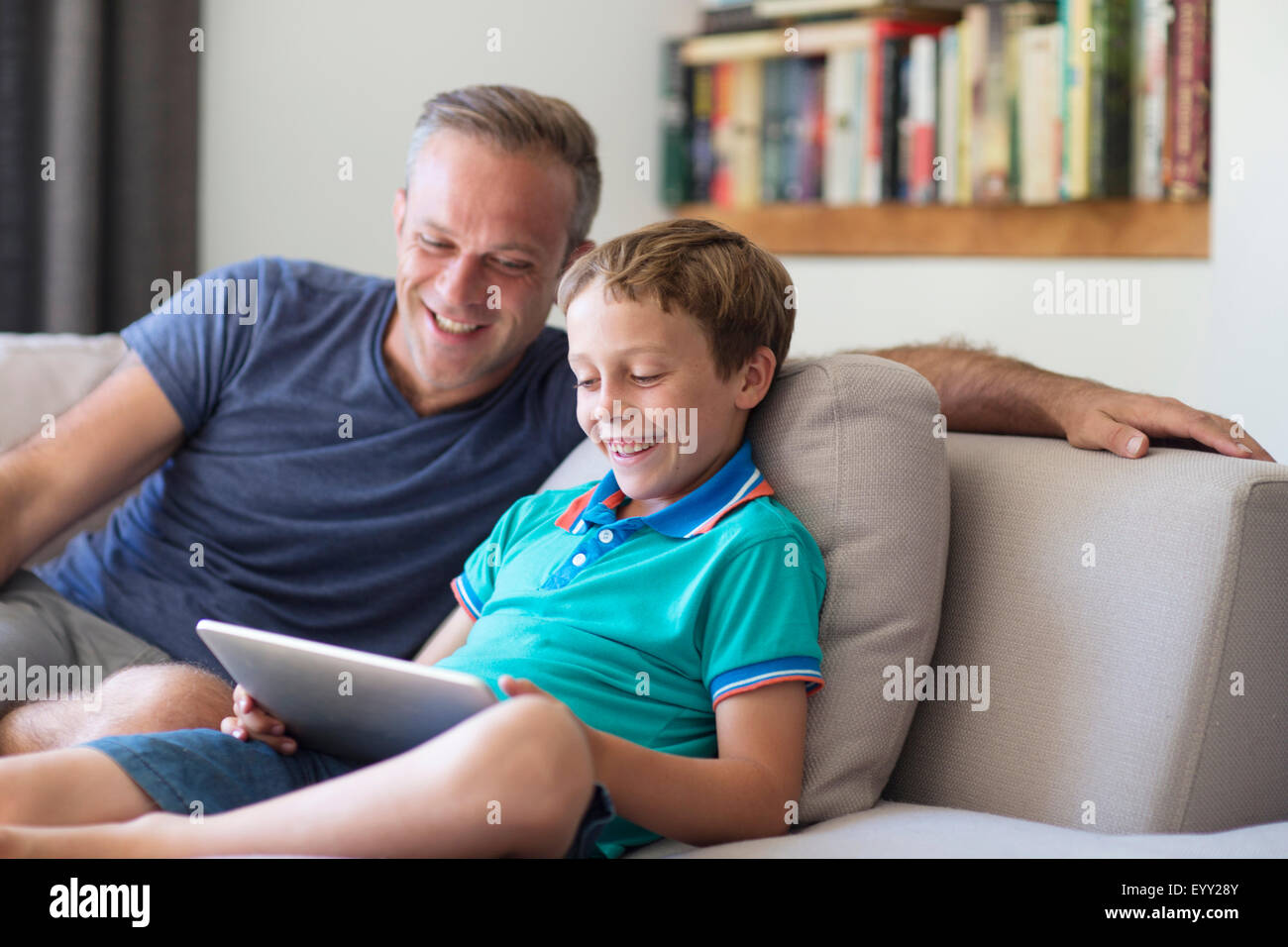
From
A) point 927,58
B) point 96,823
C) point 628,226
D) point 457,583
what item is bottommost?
point 96,823

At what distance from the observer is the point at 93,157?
2266mm

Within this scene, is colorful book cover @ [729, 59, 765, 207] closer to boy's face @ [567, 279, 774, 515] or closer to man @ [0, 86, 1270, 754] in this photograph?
man @ [0, 86, 1270, 754]

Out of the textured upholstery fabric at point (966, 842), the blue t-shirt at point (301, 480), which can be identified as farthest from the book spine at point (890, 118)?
the textured upholstery fabric at point (966, 842)

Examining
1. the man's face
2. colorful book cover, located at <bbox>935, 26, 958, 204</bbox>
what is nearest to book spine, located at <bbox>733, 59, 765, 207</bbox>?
colorful book cover, located at <bbox>935, 26, 958, 204</bbox>

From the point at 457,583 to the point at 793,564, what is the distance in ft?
1.34

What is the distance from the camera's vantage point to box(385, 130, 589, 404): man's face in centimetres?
165

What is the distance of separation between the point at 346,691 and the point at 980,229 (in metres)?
1.87

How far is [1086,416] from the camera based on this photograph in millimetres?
1310

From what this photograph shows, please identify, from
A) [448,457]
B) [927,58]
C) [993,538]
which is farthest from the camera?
[927,58]

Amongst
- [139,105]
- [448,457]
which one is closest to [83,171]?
[139,105]

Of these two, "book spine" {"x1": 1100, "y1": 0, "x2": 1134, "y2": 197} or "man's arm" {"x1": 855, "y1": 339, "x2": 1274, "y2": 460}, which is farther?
"book spine" {"x1": 1100, "y1": 0, "x2": 1134, "y2": 197}

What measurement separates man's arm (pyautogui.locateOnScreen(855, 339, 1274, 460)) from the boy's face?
0.25 m

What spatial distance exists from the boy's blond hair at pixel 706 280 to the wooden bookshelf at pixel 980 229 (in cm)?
123
